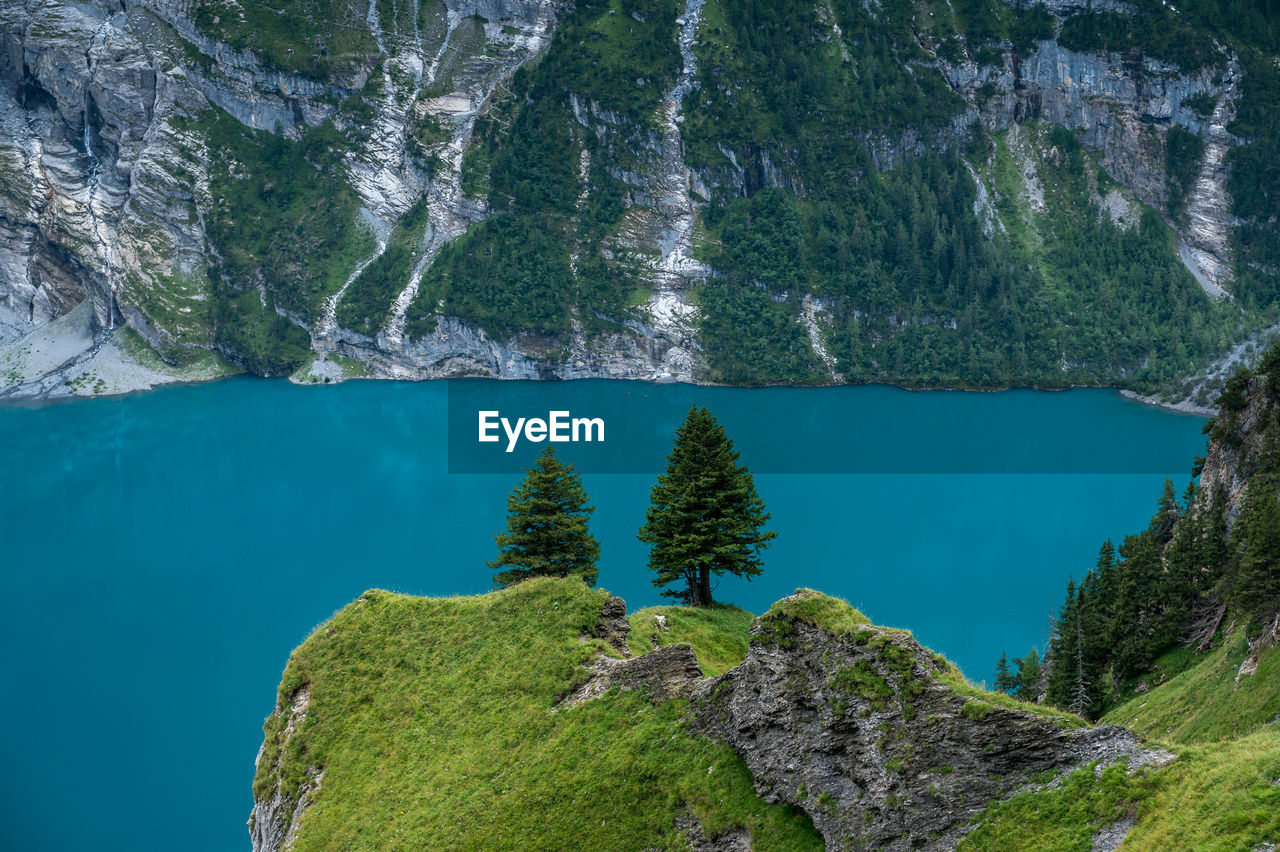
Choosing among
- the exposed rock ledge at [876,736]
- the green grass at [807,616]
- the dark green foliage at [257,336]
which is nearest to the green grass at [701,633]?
the exposed rock ledge at [876,736]

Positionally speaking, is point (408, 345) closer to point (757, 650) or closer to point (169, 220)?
point (169, 220)

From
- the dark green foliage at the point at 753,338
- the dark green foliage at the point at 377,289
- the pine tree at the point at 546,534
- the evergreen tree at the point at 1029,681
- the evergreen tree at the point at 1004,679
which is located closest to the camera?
the pine tree at the point at 546,534

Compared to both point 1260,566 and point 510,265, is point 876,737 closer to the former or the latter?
point 1260,566

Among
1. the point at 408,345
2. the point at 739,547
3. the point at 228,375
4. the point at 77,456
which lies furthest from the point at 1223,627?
the point at 228,375

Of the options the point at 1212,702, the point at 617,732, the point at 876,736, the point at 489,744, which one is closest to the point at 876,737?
the point at 876,736

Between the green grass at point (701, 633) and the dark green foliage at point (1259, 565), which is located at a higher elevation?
the dark green foliage at point (1259, 565)

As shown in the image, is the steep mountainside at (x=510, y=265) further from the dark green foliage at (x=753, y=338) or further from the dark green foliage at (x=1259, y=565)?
the dark green foliage at (x=1259, y=565)
